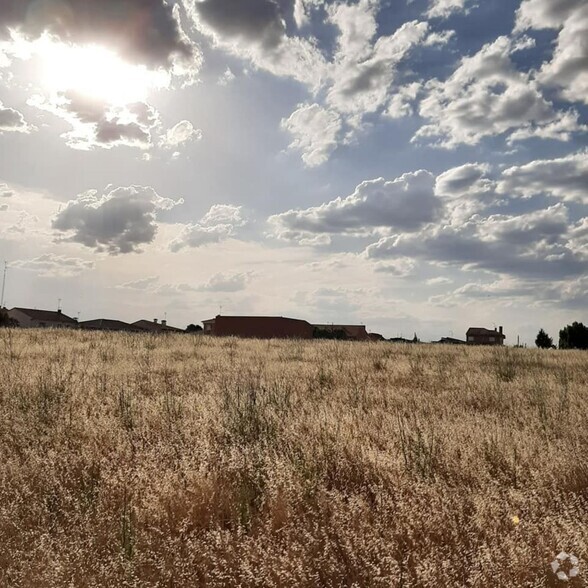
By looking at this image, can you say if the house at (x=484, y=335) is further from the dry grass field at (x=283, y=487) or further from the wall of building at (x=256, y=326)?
the dry grass field at (x=283, y=487)

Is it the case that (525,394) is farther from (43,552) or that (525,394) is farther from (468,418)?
(43,552)

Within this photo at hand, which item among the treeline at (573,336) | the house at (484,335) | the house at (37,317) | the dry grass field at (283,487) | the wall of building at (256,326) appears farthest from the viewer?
the house at (484,335)

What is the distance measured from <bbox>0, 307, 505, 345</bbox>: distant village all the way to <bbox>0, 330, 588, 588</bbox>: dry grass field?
2571cm

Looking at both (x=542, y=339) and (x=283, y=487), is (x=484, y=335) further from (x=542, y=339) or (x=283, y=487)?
(x=283, y=487)

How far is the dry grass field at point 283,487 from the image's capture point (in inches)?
115

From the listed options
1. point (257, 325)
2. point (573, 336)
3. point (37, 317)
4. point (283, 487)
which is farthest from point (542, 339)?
point (37, 317)

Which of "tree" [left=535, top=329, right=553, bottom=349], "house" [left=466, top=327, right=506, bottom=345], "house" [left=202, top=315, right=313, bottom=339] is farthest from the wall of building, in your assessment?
"house" [left=466, top=327, right=506, bottom=345]

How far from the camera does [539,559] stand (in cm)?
295

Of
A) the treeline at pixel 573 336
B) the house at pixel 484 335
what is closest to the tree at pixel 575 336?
the treeline at pixel 573 336

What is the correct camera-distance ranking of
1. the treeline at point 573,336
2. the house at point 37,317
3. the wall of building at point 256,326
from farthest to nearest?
the house at point 37,317
the wall of building at point 256,326
the treeline at point 573,336

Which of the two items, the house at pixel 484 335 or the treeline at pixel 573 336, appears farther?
the house at pixel 484 335

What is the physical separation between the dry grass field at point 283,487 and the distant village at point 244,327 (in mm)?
25707

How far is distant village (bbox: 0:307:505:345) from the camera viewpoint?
54856 millimetres

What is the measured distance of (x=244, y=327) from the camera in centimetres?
6316
